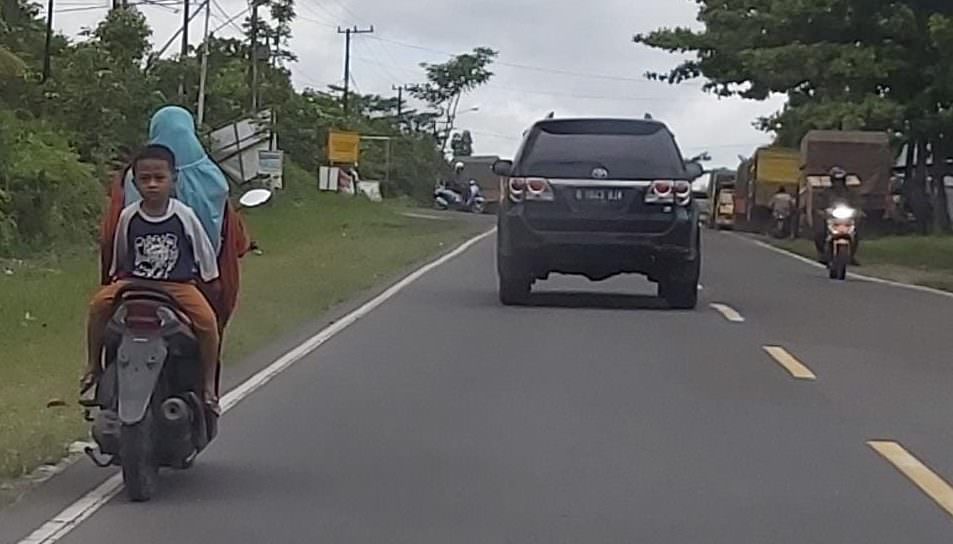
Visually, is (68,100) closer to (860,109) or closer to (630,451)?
(860,109)

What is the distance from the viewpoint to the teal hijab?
9273 mm

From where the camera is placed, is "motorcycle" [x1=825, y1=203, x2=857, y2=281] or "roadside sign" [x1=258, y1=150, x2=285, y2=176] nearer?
"motorcycle" [x1=825, y1=203, x2=857, y2=281]

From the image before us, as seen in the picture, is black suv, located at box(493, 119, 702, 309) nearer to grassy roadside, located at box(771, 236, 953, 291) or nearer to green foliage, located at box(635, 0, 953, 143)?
grassy roadside, located at box(771, 236, 953, 291)

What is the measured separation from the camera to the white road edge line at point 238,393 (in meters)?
8.24

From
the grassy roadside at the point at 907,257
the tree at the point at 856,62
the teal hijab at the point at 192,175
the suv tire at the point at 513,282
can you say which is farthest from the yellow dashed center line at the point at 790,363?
the tree at the point at 856,62

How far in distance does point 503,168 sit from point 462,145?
114016 mm

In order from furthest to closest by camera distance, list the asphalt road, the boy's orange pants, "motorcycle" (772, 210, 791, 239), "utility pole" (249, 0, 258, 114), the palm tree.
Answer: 1. "utility pole" (249, 0, 258, 114)
2. "motorcycle" (772, 210, 791, 239)
3. the palm tree
4. the boy's orange pants
5. the asphalt road

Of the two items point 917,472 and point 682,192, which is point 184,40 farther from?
point 917,472

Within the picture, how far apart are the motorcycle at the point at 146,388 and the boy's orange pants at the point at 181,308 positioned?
0.03 meters

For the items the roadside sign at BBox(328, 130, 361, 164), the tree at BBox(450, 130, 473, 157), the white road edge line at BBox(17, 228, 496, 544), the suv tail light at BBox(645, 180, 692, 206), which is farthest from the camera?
the tree at BBox(450, 130, 473, 157)

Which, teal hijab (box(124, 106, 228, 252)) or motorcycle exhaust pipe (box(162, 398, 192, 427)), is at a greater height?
teal hijab (box(124, 106, 228, 252))

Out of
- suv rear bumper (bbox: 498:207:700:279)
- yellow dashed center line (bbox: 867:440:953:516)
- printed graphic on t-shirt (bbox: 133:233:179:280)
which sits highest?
printed graphic on t-shirt (bbox: 133:233:179:280)

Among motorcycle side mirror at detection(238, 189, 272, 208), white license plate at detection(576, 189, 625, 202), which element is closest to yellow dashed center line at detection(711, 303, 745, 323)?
white license plate at detection(576, 189, 625, 202)

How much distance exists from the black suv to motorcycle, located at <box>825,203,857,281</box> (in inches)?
303
